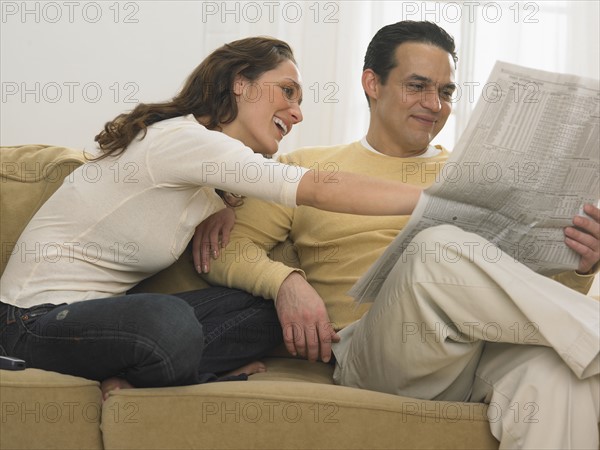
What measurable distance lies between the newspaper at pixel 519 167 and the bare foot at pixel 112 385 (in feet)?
1.39

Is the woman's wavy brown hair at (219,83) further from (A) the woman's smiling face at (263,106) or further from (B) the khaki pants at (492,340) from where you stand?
(B) the khaki pants at (492,340)

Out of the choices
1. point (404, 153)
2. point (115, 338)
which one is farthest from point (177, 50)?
point (115, 338)

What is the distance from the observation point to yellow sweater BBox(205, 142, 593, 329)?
1.64 meters

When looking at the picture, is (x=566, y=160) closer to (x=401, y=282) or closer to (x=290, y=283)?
(x=401, y=282)

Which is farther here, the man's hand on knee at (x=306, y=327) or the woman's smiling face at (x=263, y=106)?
the woman's smiling face at (x=263, y=106)

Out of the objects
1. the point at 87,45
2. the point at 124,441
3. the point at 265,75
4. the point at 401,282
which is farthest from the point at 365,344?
the point at 87,45

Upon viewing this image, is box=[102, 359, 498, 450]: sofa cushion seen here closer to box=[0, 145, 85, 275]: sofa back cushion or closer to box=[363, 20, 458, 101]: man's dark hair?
box=[0, 145, 85, 275]: sofa back cushion

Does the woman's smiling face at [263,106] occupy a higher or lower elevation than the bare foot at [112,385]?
higher

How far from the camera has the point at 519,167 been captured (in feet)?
4.32

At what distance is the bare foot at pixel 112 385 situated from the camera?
4.14 ft

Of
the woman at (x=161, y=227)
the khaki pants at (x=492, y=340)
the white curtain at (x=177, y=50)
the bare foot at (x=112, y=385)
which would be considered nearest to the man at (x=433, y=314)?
the khaki pants at (x=492, y=340)

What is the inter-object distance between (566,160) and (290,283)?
567 millimetres

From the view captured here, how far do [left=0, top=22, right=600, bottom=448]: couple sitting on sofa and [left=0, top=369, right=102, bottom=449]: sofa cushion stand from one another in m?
0.06

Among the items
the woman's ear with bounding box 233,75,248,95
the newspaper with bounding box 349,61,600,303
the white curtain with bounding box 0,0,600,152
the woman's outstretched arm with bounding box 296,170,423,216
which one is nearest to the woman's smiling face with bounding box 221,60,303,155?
the woman's ear with bounding box 233,75,248,95
